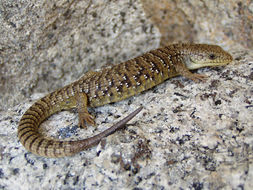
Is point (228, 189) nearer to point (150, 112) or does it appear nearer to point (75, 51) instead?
point (150, 112)

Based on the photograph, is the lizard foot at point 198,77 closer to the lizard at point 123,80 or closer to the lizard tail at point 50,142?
the lizard at point 123,80

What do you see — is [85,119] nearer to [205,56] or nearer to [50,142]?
[50,142]

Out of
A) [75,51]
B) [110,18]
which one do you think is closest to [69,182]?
[75,51]

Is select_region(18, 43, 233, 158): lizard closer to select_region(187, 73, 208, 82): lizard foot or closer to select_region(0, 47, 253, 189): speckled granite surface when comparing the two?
select_region(187, 73, 208, 82): lizard foot

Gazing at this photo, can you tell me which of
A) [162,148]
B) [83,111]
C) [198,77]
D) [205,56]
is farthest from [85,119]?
[205,56]

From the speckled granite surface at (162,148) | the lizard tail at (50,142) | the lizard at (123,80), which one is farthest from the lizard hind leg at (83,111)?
the lizard tail at (50,142)

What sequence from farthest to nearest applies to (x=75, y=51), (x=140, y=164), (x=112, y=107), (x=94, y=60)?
(x=94, y=60)
(x=75, y=51)
(x=112, y=107)
(x=140, y=164)

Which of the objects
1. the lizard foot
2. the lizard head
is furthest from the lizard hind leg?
the lizard head
